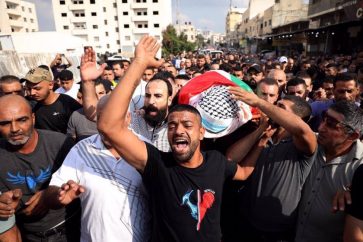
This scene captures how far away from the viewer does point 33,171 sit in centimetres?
236

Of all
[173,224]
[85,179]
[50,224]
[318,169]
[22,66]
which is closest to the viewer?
[173,224]

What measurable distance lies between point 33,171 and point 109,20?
56546mm

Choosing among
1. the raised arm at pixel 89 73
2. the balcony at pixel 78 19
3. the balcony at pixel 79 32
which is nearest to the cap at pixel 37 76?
the raised arm at pixel 89 73

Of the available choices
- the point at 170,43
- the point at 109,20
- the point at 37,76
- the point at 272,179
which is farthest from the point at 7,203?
the point at 109,20

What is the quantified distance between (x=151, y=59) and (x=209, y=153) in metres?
0.86

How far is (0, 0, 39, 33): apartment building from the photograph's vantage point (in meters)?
51.7

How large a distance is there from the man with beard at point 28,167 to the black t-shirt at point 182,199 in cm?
96

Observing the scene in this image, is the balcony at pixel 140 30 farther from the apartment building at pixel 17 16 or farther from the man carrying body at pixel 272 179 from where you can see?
the man carrying body at pixel 272 179

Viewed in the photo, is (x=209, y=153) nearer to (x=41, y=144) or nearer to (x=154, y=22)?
(x=41, y=144)

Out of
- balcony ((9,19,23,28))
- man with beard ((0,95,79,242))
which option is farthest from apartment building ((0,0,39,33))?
man with beard ((0,95,79,242))

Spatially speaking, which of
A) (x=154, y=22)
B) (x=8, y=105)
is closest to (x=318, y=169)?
(x=8, y=105)

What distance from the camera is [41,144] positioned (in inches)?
97.1

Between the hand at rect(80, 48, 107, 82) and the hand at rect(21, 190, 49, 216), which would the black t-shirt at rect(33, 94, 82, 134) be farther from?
the hand at rect(21, 190, 49, 216)

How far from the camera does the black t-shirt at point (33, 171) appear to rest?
7.56 feet
